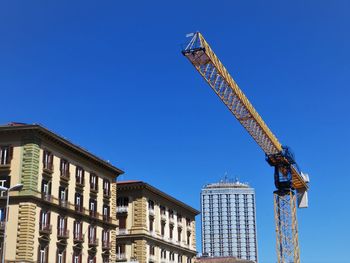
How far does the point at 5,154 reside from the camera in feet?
181

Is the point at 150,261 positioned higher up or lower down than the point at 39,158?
lower down

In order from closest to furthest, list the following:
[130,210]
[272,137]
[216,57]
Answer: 1. [216,57]
2. [130,210]
3. [272,137]

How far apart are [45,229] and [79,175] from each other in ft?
32.3

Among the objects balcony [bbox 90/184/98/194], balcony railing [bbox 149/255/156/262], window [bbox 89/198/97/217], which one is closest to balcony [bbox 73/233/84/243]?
window [bbox 89/198/97/217]

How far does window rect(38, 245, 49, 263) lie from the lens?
174 feet

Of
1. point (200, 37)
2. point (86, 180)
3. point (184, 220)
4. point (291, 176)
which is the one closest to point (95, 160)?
point (86, 180)

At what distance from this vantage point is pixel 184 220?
92500mm

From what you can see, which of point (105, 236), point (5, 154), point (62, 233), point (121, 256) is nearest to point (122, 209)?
point (121, 256)

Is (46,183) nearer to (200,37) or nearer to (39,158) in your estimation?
(39,158)

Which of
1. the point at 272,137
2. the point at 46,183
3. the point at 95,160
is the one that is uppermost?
the point at 272,137

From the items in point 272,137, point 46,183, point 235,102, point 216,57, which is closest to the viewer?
point 46,183

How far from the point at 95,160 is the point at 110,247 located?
10.9m

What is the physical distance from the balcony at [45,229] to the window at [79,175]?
26.4 ft

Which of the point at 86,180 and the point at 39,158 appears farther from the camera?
the point at 86,180
